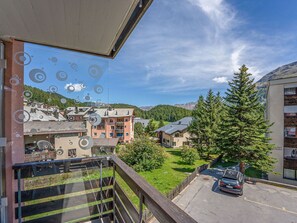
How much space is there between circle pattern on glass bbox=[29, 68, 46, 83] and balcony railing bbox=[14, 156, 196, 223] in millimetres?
931

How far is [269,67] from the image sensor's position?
9.47 metres

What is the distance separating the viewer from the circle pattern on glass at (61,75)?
2051 mm

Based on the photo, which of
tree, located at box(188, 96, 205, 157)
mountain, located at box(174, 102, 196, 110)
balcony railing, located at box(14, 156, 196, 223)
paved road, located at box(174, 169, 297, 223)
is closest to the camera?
balcony railing, located at box(14, 156, 196, 223)

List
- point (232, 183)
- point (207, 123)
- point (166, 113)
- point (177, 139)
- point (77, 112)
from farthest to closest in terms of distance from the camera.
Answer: point (166, 113) < point (177, 139) < point (207, 123) < point (232, 183) < point (77, 112)

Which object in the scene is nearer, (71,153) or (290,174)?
(71,153)

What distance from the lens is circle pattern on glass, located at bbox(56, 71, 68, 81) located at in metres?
2.05

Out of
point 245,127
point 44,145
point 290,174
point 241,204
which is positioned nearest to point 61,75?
point 44,145

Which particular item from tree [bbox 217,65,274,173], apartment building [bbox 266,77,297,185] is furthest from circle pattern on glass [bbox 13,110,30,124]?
apartment building [bbox 266,77,297,185]

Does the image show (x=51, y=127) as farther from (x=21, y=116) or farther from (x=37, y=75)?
(x=37, y=75)

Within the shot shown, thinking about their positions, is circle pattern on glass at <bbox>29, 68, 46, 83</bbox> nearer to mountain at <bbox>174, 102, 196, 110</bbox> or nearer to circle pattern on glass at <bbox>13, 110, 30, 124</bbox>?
circle pattern on glass at <bbox>13, 110, 30, 124</bbox>

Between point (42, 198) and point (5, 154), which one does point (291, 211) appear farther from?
point (5, 154)

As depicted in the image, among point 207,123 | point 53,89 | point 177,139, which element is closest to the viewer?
point 53,89

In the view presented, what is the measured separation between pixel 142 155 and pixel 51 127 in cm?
863

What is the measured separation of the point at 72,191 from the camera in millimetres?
1785
